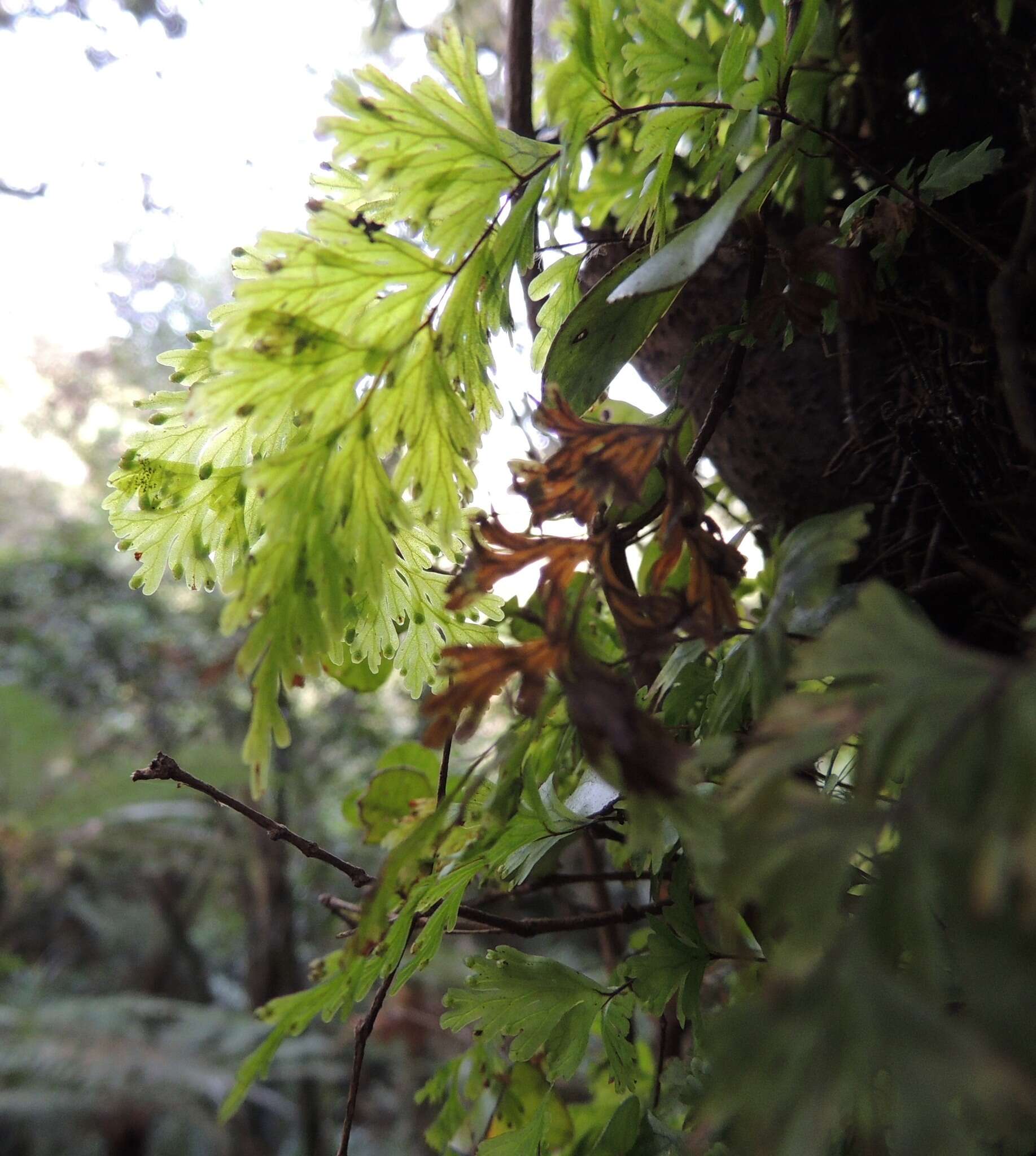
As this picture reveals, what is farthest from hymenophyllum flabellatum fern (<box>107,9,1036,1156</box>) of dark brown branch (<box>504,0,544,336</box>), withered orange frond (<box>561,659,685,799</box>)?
dark brown branch (<box>504,0,544,336</box>)

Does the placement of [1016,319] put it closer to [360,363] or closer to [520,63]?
[360,363]

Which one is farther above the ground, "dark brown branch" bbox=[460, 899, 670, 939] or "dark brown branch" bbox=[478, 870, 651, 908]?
"dark brown branch" bbox=[478, 870, 651, 908]

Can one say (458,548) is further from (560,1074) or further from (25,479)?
(25,479)

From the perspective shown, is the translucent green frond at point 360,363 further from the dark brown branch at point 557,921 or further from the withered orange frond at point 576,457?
the dark brown branch at point 557,921

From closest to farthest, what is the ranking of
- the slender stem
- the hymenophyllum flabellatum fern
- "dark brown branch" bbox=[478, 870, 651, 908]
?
the hymenophyllum flabellatum fern
the slender stem
"dark brown branch" bbox=[478, 870, 651, 908]

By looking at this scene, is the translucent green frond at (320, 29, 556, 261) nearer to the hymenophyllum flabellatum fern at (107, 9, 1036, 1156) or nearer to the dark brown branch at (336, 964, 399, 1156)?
the hymenophyllum flabellatum fern at (107, 9, 1036, 1156)

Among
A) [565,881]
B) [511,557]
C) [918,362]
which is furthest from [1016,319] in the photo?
[565,881]

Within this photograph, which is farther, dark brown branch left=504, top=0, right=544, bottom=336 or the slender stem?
dark brown branch left=504, top=0, right=544, bottom=336
